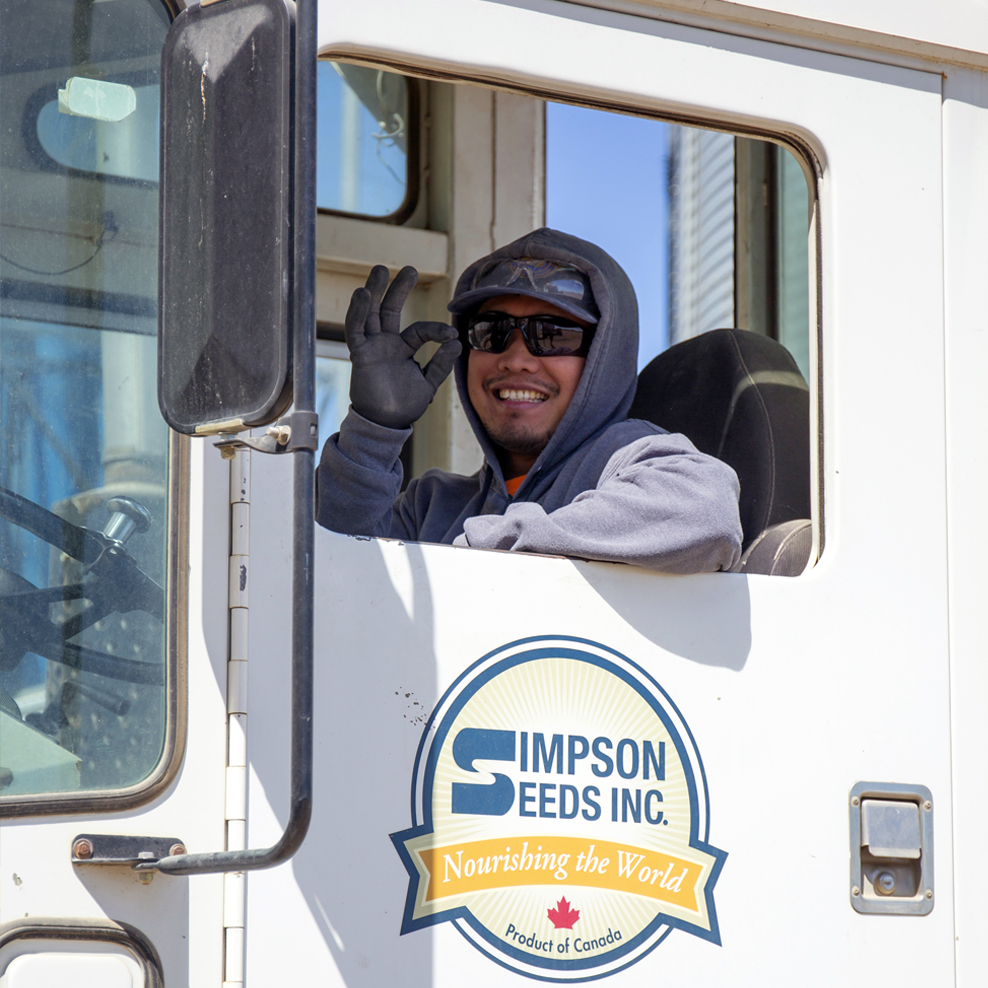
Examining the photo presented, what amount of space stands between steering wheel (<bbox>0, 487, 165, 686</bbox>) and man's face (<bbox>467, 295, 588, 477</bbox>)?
99 cm

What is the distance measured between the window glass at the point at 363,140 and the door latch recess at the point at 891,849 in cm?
179

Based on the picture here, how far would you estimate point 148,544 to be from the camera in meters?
1.47

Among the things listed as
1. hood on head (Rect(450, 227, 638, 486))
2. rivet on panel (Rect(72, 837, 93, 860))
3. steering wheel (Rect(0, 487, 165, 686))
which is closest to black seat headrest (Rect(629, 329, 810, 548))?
hood on head (Rect(450, 227, 638, 486))

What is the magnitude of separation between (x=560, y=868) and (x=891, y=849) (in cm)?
42

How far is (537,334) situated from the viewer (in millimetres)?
2332

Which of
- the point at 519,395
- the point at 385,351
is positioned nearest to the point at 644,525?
the point at 385,351

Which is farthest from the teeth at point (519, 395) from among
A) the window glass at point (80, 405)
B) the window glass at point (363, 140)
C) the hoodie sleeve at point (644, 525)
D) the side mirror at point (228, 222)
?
the side mirror at point (228, 222)

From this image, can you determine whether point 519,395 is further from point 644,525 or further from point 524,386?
point 644,525

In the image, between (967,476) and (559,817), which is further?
(967,476)

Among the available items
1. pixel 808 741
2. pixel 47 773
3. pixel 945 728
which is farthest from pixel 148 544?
pixel 945 728

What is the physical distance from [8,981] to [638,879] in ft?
2.19

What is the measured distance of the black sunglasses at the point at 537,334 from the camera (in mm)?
2326

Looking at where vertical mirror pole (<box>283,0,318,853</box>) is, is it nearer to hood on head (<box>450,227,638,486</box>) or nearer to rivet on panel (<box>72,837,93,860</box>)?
rivet on panel (<box>72,837,93,860</box>)

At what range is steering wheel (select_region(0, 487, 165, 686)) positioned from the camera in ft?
4.55
